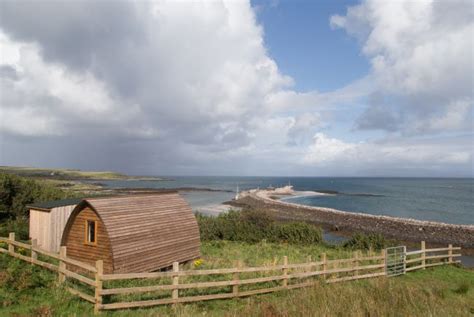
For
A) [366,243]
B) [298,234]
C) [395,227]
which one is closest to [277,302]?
[366,243]

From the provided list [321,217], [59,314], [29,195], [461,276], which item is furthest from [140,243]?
[321,217]

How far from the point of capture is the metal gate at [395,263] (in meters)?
16.5

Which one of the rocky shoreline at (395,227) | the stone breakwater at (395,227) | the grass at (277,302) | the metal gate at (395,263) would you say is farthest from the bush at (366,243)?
the stone breakwater at (395,227)

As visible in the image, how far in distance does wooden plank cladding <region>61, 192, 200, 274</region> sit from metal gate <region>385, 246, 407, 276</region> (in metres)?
10.3

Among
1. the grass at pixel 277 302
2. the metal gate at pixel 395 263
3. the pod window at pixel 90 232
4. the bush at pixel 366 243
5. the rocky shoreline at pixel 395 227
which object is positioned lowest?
the rocky shoreline at pixel 395 227

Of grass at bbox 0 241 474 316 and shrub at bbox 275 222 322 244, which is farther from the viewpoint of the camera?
shrub at bbox 275 222 322 244

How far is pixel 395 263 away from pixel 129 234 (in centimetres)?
1313

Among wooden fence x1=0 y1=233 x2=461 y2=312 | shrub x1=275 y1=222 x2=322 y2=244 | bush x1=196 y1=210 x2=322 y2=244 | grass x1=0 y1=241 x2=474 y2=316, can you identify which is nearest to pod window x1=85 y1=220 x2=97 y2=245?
wooden fence x1=0 y1=233 x2=461 y2=312

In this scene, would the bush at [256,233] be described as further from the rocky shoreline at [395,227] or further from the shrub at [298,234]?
the rocky shoreline at [395,227]

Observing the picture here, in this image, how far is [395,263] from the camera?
54.4 feet

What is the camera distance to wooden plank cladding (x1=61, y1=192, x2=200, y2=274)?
1415cm

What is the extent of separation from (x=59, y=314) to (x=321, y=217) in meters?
53.2

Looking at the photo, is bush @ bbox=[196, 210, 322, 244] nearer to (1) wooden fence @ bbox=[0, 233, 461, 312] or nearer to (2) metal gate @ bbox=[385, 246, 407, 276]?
(2) metal gate @ bbox=[385, 246, 407, 276]

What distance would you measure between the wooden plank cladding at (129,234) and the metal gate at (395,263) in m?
10.3
